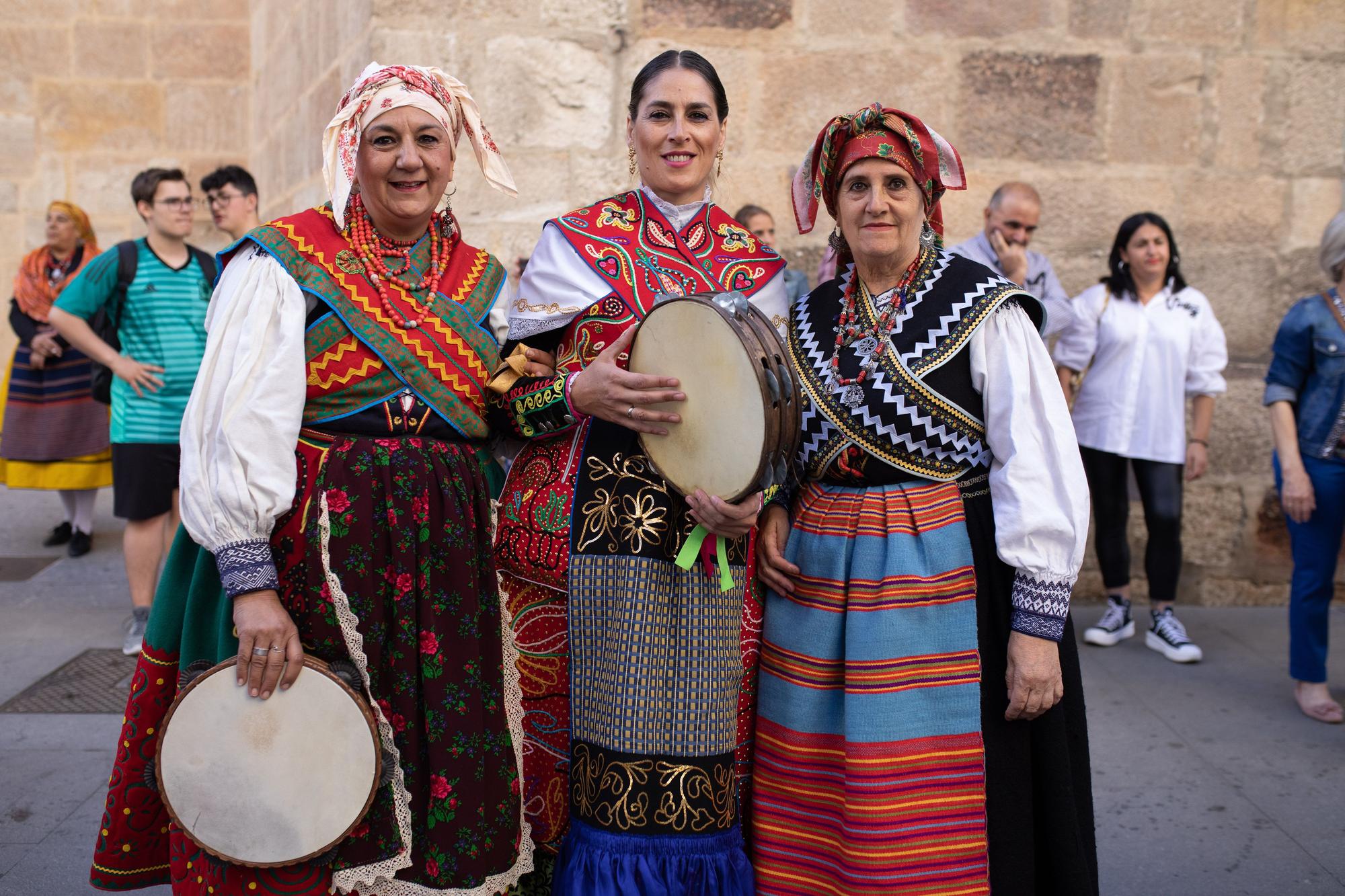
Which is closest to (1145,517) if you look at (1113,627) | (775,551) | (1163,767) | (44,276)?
(1113,627)

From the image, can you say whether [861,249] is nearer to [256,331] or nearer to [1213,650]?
[256,331]

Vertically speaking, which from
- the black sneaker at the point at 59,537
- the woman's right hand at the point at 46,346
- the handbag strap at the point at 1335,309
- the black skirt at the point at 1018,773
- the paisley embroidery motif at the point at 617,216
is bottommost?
the black sneaker at the point at 59,537

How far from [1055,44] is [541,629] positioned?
4173 millimetres

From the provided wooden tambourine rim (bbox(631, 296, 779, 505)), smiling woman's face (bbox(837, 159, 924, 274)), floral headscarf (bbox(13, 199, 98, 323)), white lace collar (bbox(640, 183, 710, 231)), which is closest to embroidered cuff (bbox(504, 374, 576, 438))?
wooden tambourine rim (bbox(631, 296, 779, 505))

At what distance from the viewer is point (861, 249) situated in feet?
7.95

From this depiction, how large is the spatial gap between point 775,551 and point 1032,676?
0.56 meters

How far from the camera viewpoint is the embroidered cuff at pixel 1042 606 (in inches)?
88.9

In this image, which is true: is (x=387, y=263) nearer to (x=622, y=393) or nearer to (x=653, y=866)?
(x=622, y=393)

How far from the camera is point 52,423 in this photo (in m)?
6.49

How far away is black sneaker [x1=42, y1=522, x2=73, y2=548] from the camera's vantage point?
6.70 metres

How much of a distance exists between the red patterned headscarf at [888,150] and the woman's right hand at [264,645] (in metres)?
1.42

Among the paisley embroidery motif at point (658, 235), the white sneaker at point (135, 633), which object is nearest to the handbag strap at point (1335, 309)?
the paisley embroidery motif at point (658, 235)

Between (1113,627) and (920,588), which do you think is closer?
(920,588)

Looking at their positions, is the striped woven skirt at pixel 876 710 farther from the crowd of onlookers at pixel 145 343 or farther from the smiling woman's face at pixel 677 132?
the crowd of onlookers at pixel 145 343
